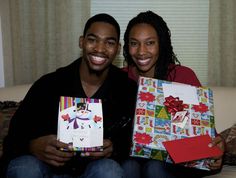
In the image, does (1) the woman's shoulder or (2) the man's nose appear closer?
(2) the man's nose

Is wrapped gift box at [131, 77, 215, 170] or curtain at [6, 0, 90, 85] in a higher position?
curtain at [6, 0, 90, 85]

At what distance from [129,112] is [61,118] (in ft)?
1.30

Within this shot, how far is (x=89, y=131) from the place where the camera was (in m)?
1.47

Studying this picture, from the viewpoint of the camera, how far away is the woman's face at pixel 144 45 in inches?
71.6

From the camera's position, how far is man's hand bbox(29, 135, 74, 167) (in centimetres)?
148

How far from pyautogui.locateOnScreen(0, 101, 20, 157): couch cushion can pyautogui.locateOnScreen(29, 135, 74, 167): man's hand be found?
1.51 feet

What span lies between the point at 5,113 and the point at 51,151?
24.3 inches

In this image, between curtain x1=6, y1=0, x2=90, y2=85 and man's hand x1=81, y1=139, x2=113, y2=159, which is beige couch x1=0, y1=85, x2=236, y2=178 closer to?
curtain x1=6, y1=0, x2=90, y2=85

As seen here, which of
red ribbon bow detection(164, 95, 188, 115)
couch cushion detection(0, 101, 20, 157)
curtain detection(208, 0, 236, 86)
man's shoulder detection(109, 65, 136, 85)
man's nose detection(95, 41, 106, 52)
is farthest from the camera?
curtain detection(208, 0, 236, 86)

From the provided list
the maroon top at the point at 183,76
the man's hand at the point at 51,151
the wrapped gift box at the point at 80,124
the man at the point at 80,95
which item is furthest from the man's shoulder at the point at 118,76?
the man's hand at the point at 51,151

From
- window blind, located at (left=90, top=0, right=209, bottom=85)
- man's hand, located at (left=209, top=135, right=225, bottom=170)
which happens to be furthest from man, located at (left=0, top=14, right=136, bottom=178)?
window blind, located at (left=90, top=0, right=209, bottom=85)

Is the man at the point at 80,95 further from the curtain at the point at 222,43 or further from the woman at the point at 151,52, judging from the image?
the curtain at the point at 222,43

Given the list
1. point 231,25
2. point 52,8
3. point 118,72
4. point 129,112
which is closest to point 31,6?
point 52,8

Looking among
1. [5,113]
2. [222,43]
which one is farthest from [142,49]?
[222,43]
